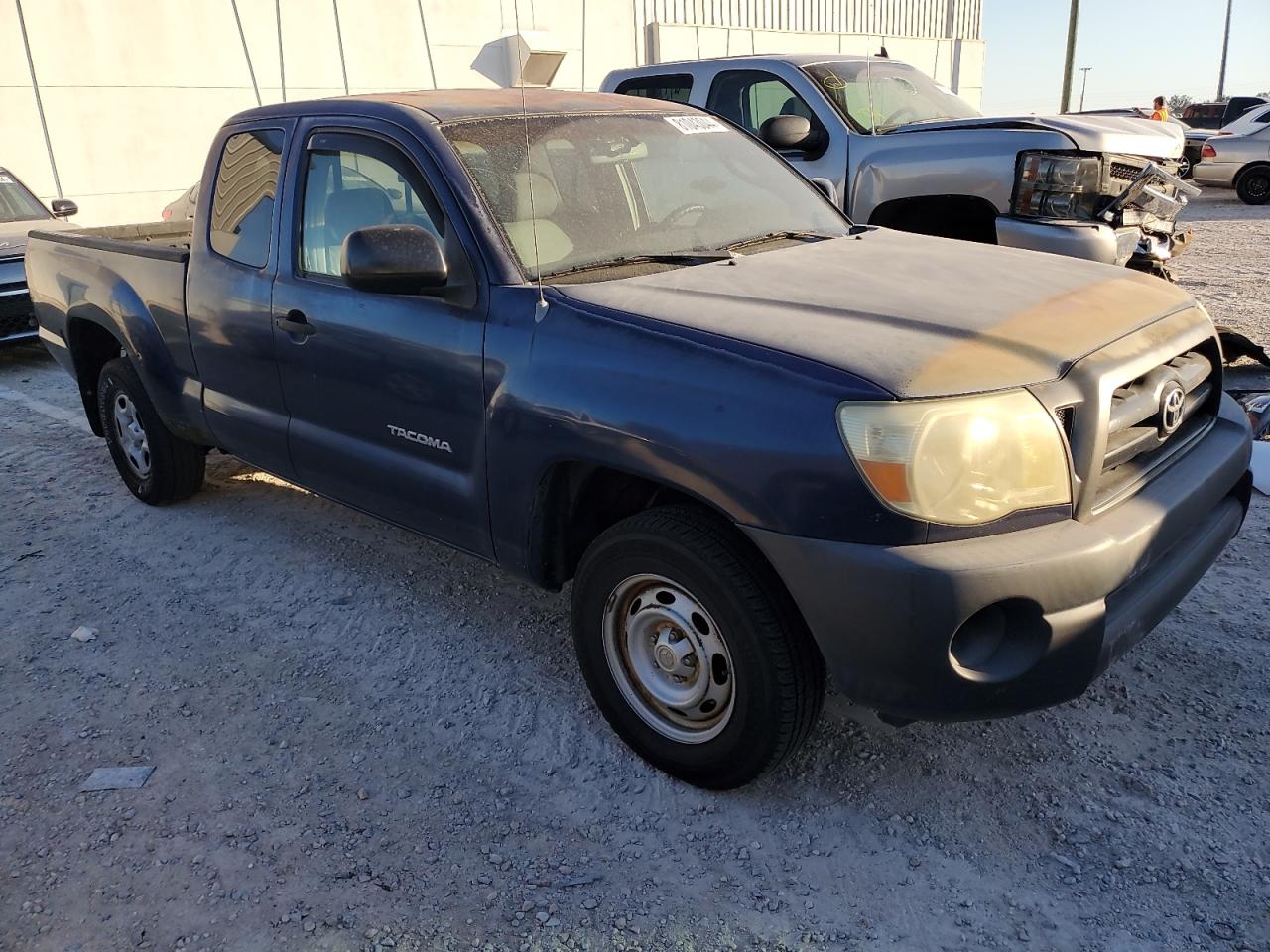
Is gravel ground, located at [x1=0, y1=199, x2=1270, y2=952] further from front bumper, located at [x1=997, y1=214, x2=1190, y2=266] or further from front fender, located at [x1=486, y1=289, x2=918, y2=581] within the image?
front bumper, located at [x1=997, y1=214, x2=1190, y2=266]

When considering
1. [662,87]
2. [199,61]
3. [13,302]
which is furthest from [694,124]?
[199,61]

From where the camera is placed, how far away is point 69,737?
3293mm

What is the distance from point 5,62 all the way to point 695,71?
32.8 feet

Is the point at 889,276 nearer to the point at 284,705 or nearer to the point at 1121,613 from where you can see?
the point at 1121,613

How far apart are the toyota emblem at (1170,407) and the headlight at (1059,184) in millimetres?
3713

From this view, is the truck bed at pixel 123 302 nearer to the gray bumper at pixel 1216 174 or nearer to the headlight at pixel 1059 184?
the headlight at pixel 1059 184

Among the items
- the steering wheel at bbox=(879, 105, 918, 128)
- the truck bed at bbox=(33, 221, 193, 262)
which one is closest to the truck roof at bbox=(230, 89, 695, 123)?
the truck bed at bbox=(33, 221, 193, 262)

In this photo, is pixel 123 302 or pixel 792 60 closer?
pixel 123 302

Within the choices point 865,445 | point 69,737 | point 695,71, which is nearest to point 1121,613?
point 865,445

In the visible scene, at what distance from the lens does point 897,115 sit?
7.37 metres

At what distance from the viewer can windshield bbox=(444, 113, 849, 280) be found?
3230 mm

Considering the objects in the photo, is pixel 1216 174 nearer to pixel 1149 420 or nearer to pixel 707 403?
pixel 1149 420

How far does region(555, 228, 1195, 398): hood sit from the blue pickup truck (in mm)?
14

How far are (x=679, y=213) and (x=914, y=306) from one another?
113cm
